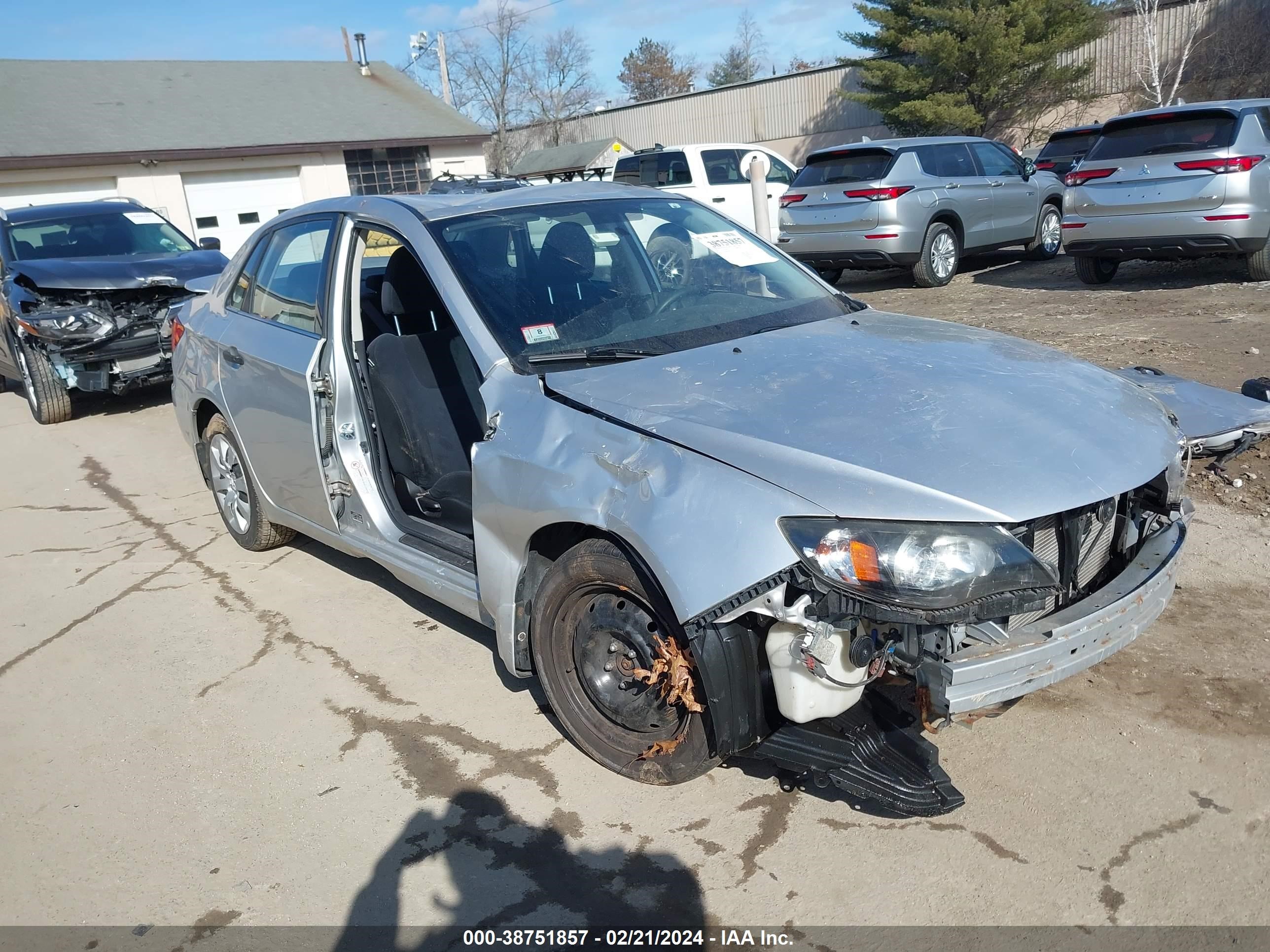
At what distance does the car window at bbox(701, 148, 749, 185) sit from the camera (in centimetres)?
1633

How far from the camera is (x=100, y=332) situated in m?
9.22

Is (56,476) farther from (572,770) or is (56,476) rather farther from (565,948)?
(565,948)

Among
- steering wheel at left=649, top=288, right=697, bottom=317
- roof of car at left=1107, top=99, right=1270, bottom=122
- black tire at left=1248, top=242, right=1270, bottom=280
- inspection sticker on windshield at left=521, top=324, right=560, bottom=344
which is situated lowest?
black tire at left=1248, top=242, right=1270, bottom=280

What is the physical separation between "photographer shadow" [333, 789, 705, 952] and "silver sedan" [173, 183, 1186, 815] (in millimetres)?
322

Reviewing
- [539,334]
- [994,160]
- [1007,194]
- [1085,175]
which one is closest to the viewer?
[539,334]

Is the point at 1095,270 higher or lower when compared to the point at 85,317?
lower

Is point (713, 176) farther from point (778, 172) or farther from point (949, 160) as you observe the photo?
point (949, 160)

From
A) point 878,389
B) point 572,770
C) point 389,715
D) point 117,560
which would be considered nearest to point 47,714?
point 389,715

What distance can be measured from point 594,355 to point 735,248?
118 cm

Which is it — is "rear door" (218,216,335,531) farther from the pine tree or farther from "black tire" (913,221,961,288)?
the pine tree

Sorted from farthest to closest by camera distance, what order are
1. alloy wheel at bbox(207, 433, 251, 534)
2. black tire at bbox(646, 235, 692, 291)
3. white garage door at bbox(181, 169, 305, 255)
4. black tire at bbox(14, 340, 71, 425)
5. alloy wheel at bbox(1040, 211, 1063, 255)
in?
1. white garage door at bbox(181, 169, 305, 255)
2. alloy wheel at bbox(1040, 211, 1063, 255)
3. black tire at bbox(14, 340, 71, 425)
4. alloy wheel at bbox(207, 433, 251, 534)
5. black tire at bbox(646, 235, 692, 291)

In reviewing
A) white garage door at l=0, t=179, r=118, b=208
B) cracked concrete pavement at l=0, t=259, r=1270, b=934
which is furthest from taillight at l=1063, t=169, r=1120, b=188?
white garage door at l=0, t=179, r=118, b=208

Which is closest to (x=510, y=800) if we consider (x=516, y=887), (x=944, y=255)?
(x=516, y=887)

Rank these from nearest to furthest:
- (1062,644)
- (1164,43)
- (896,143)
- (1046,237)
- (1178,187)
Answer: (1062,644) < (1178,187) < (896,143) < (1046,237) < (1164,43)
